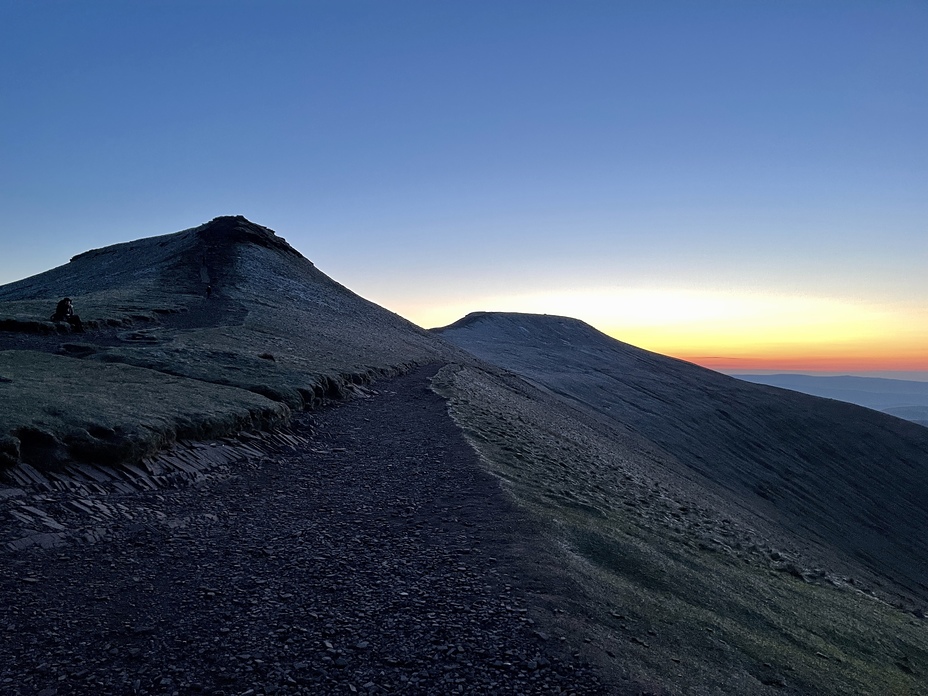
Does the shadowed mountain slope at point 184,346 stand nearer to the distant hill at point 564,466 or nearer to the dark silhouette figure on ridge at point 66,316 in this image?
the distant hill at point 564,466

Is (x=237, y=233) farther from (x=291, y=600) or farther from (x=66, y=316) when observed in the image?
(x=291, y=600)

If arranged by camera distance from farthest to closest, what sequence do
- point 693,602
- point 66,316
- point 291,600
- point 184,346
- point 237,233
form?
1. point 237,233
2. point 66,316
3. point 184,346
4. point 693,602
5. point 291,600

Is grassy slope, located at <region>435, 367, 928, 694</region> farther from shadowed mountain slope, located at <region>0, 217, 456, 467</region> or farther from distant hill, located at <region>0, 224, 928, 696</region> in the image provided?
shadowed mountain slope, located at <region>0, 217, 456, 467</region>

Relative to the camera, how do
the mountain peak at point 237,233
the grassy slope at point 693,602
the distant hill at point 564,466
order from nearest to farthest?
the grassy slope at point 693,602
the distant hill at point 564,466
the mountain peak at point 237,233

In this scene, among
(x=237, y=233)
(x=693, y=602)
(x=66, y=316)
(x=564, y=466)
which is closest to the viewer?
(x=693, y=602)

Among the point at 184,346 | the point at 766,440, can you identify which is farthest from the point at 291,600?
the point at 766,440

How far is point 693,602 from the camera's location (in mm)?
10703

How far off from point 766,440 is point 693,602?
65.6 meters

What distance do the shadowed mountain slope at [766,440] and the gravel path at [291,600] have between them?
106 ft

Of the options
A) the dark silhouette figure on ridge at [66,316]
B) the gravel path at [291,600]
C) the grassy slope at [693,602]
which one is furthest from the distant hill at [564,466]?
the dark silhouette figure on ridge at [66,316]

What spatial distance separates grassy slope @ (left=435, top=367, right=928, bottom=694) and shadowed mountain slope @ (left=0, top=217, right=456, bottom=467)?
7931 millimetres

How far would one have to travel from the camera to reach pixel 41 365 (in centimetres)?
1975

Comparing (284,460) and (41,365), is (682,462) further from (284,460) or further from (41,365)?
(41,365)

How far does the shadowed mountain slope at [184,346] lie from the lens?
13766 millimetres
